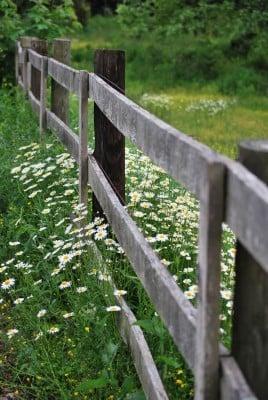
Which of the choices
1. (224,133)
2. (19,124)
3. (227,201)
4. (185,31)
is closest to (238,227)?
(227,201)

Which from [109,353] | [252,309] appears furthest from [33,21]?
[252,309]

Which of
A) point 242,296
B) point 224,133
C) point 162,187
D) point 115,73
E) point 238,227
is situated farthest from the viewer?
point 224,133

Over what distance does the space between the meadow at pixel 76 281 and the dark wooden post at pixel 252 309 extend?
796mm

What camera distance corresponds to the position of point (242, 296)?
8.02 ft

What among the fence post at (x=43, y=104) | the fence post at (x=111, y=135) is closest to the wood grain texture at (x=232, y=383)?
the fence post at (x=111, y=135)

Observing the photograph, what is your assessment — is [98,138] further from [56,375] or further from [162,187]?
[56,375]

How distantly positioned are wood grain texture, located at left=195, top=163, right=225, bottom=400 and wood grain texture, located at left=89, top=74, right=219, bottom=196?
0.07 meters

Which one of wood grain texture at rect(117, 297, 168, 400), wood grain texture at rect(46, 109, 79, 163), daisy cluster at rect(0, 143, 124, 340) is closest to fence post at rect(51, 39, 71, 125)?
wood grain texture at rect(46, 109, 79, 163)

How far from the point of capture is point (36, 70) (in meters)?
11.3

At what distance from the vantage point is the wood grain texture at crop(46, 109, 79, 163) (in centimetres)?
629

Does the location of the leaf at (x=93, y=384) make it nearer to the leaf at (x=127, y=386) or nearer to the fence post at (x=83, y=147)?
the leaf at (x=127, y=386)

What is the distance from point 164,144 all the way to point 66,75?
3.76m

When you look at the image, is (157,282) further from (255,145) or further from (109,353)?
(255,145)

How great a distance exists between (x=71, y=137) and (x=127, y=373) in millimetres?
2940
